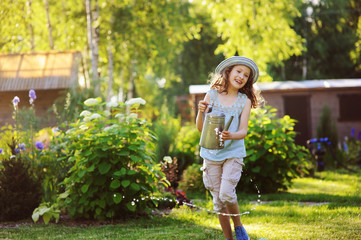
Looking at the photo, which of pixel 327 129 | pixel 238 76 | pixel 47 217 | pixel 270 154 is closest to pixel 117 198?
pixel 47 217

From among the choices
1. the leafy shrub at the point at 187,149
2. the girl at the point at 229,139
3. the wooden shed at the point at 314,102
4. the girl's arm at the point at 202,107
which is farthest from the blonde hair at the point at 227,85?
the wooden shed at the point at 314,102

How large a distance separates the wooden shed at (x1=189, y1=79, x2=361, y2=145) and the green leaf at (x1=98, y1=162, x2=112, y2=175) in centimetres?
902

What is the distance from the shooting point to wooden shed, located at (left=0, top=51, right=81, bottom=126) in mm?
12719

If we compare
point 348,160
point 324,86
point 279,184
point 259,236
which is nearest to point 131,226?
point 259,236

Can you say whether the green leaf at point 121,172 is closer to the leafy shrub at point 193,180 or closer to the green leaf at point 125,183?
the green leaf at point 125,183

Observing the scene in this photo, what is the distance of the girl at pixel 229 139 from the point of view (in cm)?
394

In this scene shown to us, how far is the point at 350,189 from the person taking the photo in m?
7.85

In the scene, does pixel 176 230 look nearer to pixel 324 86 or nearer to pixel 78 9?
pixel 324 86

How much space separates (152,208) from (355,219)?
2249 millimetres

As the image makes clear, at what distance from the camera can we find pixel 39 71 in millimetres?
13305

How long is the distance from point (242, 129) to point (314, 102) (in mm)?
11087

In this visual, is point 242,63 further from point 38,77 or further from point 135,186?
point 38,77

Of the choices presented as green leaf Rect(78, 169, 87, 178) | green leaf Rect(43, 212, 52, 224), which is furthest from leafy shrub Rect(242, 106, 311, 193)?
green leaf Rect(43, 212, 52, 224)

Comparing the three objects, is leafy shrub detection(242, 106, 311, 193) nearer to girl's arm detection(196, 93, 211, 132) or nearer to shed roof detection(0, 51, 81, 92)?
girl's arm detection(196, 93, 211, 132)
